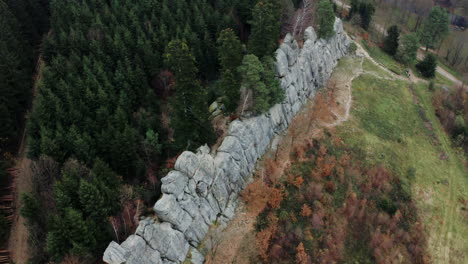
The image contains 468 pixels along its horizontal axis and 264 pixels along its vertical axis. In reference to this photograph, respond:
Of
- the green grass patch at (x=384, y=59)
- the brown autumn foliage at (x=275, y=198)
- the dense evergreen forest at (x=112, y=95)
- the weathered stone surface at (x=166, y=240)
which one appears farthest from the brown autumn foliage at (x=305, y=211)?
the green grass patch at (x=384, y=59)

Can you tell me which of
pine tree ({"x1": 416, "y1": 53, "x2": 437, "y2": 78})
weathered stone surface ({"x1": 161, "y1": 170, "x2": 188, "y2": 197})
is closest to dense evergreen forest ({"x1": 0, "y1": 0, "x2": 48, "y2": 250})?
weathered stone surface ({"x1": 161, "y1": 170, "x2": 188, "y2": 197})

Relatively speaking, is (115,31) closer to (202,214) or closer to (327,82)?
(202,214)

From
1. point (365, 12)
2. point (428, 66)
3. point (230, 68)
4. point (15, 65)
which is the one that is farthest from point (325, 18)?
point (15, 65)

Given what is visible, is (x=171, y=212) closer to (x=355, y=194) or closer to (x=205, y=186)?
(x=205, y=186)

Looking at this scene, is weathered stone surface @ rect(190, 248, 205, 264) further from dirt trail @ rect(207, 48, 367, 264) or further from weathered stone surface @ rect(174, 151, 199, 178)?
weathered stone surface @ rect(174, 151, 199, 178)

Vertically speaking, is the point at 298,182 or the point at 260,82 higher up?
the point at 260,82

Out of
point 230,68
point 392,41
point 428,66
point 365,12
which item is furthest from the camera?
point 365,12

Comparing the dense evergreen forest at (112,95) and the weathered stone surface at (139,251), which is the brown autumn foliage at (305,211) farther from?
the weathered stone surface at (139,251)
